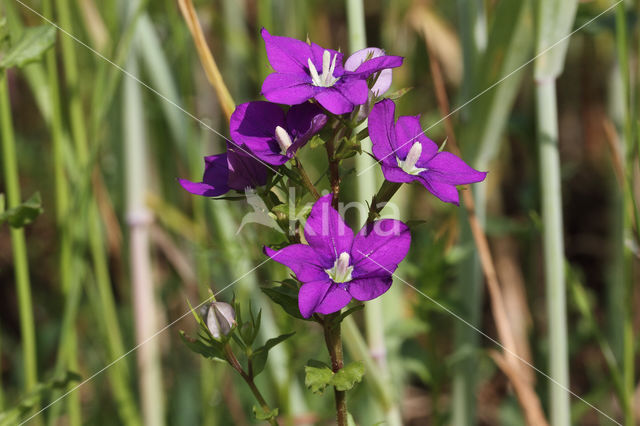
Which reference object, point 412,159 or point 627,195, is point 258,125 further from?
point 627,195

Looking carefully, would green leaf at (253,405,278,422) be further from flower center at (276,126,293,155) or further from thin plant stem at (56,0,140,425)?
thin plant stem at (56,0,140,425)

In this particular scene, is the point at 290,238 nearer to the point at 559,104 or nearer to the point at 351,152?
the point at 351,152

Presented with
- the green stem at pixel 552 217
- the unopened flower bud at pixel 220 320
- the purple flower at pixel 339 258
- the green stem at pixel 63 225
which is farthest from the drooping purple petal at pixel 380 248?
the green stem at pixel 63 225

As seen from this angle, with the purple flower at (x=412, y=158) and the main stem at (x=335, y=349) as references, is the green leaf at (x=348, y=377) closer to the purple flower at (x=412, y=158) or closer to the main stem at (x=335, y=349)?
the main stem at (x=335, y=349)

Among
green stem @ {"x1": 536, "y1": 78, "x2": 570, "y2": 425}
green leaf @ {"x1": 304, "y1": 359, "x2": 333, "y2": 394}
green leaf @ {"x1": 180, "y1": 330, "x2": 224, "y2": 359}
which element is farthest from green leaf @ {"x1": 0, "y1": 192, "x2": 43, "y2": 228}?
green stem @ {"x1": 536, "y1": 78, "x2": 570, "y2": 425}

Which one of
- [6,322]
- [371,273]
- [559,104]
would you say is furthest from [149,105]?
[559,104]

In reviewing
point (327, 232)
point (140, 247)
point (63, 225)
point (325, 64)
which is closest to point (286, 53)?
point (325, 64)
